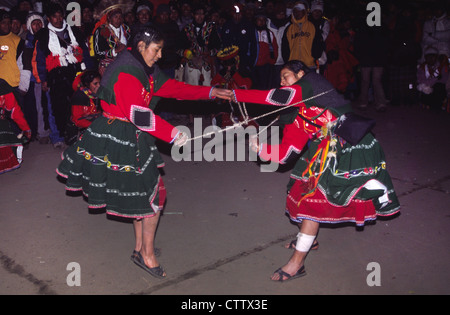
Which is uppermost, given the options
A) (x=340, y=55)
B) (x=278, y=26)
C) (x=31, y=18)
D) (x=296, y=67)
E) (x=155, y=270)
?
(x=31, y=18)

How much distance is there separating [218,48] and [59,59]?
2.68m

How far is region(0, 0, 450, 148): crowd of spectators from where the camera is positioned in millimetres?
7180

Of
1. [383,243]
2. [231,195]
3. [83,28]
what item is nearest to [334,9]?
[83,28]

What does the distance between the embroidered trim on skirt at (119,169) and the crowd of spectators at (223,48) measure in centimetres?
281

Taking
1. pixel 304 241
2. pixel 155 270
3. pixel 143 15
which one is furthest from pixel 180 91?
pixel 143 15

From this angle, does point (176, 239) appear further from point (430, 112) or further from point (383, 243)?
point (430, 112)

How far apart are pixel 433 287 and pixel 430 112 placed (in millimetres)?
6816

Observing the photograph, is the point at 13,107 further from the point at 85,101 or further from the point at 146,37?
the point at 146,37

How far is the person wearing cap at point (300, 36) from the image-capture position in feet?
28.3

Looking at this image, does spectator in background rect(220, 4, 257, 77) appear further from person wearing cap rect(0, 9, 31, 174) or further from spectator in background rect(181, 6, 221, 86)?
person wearing cap rect(0, 9, 31, 174)

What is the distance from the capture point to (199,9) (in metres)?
8.66

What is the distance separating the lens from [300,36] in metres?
8.63

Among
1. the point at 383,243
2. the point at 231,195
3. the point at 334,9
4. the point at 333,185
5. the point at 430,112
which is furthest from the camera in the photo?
the point at 334,9

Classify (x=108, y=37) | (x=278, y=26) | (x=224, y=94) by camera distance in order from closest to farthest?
(x=224, y=94) → (x=108, y=37) → (x=278, y=26)
